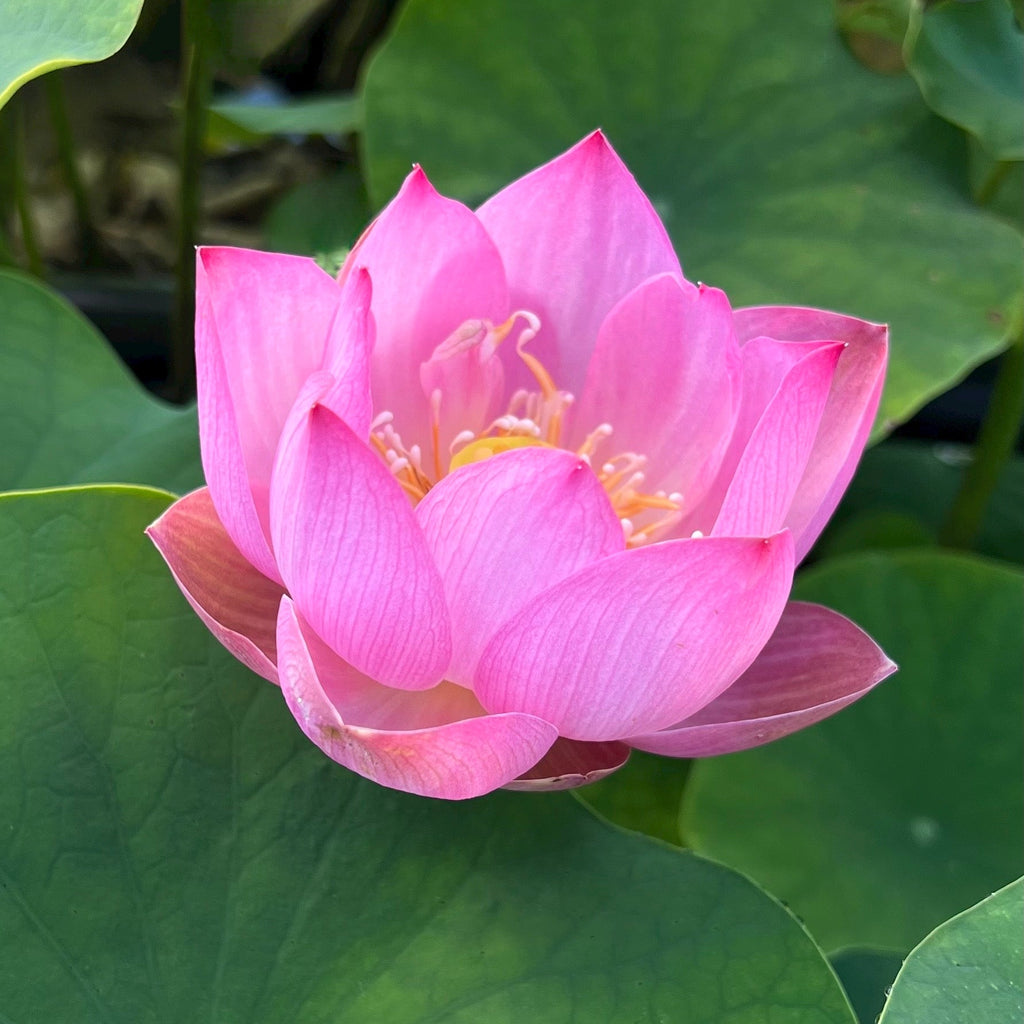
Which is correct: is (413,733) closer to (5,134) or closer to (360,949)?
(360,949)

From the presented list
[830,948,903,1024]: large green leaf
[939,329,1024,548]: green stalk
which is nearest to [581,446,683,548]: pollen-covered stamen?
[830,948,903,1024]: large green leaf

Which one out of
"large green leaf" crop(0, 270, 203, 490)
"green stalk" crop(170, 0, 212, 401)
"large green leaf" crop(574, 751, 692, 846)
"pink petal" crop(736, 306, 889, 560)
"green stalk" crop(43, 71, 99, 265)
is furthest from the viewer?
"green stalk" crop(43, 71, 99, 265)

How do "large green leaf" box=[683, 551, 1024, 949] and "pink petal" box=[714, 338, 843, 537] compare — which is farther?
"large green leaf" box=[683, 551, 1024, 949]

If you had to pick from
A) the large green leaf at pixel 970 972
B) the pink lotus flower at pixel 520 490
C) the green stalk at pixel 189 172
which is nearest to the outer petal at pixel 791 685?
the pink lotus flower at pixel 520 490

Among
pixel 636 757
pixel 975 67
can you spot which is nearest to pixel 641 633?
pixel 636 757

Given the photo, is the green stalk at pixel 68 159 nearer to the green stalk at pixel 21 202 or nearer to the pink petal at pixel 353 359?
the green stalk at pixel 21 202

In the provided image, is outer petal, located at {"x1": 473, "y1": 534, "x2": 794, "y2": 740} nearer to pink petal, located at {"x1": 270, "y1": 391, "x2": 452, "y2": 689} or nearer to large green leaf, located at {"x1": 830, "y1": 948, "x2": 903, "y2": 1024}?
pink petal, located at {"x1": 270, "y1": 391, "x2": 452, "y2": 689}

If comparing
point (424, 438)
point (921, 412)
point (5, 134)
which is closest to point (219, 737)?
point (424, 438)

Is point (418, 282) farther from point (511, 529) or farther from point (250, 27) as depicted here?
point (250, 27)
